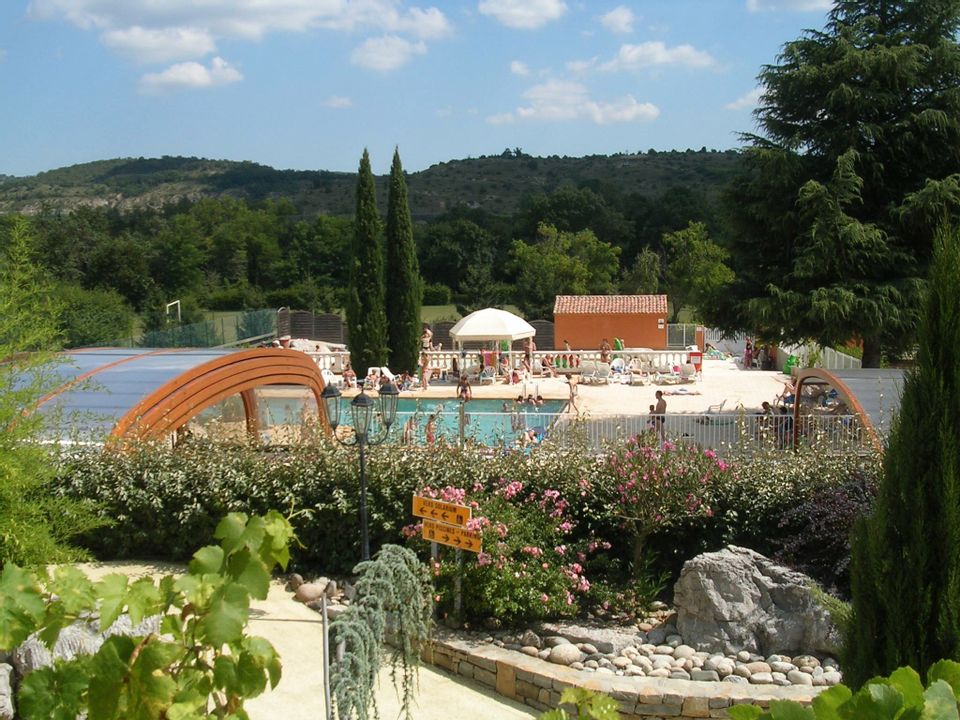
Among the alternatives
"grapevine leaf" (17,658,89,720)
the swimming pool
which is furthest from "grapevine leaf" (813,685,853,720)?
the swimming pool

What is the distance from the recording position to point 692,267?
1850 inches

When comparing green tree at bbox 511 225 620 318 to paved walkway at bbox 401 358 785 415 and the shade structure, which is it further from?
the shade structure

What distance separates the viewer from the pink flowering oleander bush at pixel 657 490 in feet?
27.4

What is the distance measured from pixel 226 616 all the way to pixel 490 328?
24.4m

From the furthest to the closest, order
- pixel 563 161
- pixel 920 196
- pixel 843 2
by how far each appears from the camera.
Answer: pixel 563 161
pixel 843 2
pixel 920 196

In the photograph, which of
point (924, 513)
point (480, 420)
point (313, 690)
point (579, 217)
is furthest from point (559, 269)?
point (924, 513)

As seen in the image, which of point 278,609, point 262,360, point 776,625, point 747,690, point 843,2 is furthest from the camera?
point 843,2

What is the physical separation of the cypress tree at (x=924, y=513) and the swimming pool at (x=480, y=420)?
515 cm

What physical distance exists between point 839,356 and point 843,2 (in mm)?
10203

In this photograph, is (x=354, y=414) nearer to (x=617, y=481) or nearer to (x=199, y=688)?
(x=617, y=481)

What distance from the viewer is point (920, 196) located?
1677 centimetres

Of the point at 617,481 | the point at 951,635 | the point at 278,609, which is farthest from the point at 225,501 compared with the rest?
the point at 951,635

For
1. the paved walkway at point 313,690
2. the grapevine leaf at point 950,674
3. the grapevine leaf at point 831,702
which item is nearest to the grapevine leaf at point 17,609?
the grapevine leaf at point 831,702

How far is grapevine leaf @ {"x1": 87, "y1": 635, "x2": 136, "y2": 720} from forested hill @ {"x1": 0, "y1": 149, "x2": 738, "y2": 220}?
90181 millimetres
